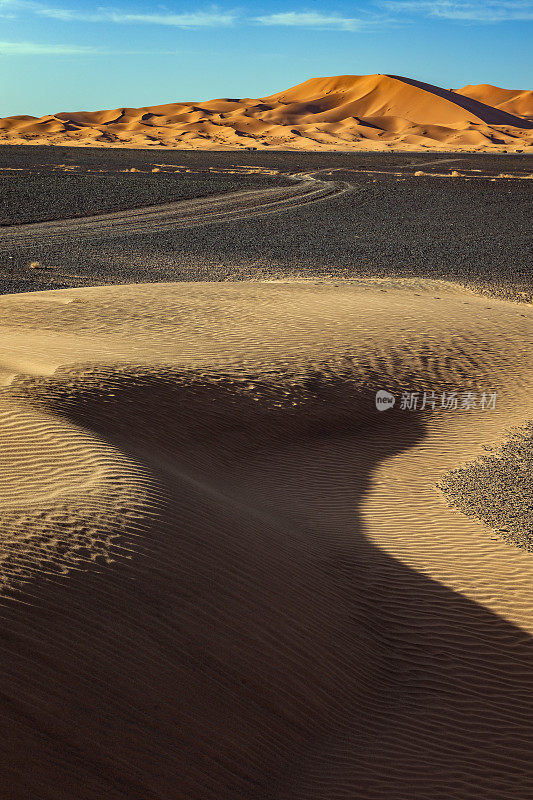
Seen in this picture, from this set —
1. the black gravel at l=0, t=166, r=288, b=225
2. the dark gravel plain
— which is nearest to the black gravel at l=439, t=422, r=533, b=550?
the dark gravel plain

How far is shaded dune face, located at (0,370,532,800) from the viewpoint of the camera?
413 cm

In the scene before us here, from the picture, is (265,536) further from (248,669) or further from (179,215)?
(179,215)

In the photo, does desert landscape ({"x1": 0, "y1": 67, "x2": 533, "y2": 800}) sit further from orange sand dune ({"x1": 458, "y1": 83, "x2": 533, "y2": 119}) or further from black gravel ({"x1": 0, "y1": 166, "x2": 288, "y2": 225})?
orange sand dune ({"x1": 458, "y1": 83, "x2": 533, "y2": 119})

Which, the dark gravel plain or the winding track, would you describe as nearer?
the dark gravel plain

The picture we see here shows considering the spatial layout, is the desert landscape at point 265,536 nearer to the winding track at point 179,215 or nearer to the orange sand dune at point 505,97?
the winding track at point 179,215

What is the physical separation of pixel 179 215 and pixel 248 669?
30.7 metres

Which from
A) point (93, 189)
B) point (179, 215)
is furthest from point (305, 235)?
point (93, 189)

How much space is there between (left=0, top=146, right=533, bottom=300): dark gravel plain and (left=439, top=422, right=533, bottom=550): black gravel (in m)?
11.5

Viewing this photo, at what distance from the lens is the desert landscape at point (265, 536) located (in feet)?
14.6

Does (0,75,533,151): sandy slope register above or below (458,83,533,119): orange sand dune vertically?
below

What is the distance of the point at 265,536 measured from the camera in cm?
685

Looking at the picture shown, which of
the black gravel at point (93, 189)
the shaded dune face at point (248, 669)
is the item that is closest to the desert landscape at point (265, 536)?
the shaded dune face at point (248, 669)

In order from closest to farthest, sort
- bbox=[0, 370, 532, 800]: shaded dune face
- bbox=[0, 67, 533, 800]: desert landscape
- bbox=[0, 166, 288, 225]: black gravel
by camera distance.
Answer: bbox=[0, 370, 532, 800]: shaded dune face < bbox=[0, 67, 533, 800]: desert landscape < bbox=[0, 166, 288, 225]: black gravel

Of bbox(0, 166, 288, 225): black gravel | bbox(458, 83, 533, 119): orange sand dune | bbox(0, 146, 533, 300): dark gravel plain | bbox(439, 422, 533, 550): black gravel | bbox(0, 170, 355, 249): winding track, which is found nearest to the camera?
bbox(439, 422, 533, 550): black gravel
